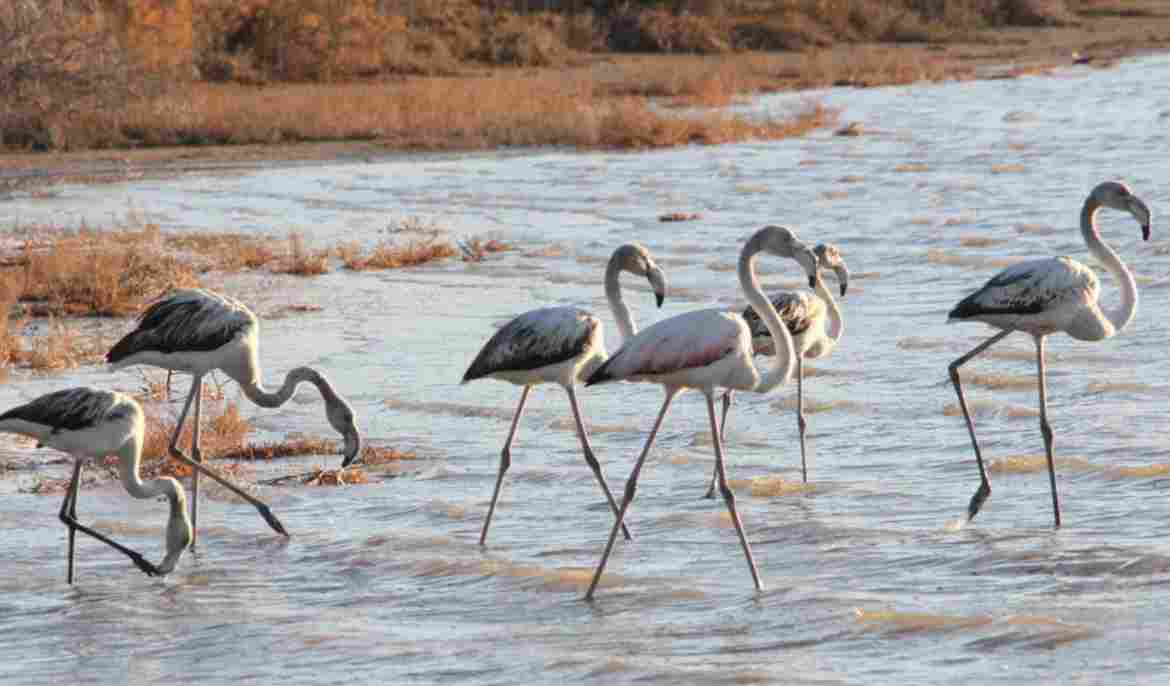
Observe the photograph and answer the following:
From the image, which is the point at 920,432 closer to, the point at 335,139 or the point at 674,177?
the point at 674,177

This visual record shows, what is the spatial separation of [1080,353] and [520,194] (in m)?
10.3

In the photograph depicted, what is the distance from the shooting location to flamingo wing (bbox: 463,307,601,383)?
8.22 meters

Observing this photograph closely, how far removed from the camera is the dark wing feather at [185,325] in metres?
8.78

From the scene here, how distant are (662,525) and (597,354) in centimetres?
94

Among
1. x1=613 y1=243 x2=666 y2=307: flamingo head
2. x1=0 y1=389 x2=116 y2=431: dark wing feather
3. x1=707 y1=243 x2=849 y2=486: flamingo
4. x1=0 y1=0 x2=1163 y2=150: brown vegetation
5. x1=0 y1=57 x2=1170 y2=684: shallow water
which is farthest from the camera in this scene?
x1=0 y1=0 x2=1163 y2=150: brown vegetation

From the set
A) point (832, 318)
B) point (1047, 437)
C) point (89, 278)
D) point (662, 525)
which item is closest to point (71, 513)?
point (662, 525)

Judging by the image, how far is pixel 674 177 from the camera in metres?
23.4

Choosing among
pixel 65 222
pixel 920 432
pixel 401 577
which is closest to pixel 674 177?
pixel 65 222

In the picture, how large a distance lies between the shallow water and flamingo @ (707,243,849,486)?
0.31m

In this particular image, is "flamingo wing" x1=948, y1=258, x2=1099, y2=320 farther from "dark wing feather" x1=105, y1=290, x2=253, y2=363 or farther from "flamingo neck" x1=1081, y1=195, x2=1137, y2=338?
"dark wing feather" x1=105, y1=290, x2=253, y2=363

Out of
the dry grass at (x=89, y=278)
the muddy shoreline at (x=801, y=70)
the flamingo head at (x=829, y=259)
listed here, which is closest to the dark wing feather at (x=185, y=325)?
the flamingo head at (x=829, y=259)

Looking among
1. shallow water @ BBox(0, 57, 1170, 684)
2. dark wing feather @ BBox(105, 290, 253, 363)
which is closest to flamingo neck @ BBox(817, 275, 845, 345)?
shallow water @ BBox(0, 57, 1170, 684)

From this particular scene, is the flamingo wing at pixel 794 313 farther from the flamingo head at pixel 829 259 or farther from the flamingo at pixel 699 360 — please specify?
the flamingo at pixel 699 360

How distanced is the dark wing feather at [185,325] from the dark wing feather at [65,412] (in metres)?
0.77
